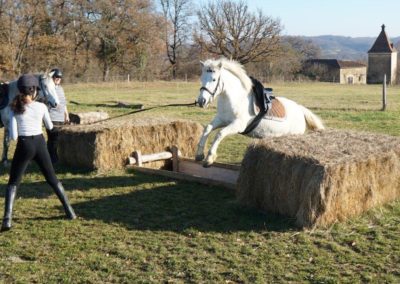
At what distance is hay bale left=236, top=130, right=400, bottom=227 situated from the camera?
20.3 ft

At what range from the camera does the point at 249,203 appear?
710 cm

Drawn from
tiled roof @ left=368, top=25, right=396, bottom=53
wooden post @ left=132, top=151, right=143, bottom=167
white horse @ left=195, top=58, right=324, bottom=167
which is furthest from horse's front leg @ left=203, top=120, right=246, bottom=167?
tiled roof @ left=368, top=25, right=396, bottom=53

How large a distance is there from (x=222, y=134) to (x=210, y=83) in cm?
81

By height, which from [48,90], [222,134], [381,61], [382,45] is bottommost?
[222,134]

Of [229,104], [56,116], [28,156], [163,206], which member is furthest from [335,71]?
[28,156]

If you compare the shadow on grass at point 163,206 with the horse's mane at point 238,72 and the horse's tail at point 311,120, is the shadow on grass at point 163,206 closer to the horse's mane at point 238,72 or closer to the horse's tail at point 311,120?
the horse's mane at point 238,72

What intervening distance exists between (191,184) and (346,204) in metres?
2.98

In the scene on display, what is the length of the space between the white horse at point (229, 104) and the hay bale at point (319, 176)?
688 mm

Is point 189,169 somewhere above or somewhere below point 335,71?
below

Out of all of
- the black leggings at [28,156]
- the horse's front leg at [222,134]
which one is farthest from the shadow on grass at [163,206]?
the black leggings at [28,156]

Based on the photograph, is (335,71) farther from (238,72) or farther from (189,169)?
(238,72)

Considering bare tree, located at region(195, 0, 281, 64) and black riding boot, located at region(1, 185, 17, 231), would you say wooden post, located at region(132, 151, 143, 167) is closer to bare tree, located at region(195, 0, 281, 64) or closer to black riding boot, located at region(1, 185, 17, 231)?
black riding boot, located at region(1, 185, 17, 231)

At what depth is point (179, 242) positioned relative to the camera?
5.78 metres

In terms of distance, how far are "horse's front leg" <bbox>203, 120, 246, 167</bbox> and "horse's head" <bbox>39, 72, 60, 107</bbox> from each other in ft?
11.8
